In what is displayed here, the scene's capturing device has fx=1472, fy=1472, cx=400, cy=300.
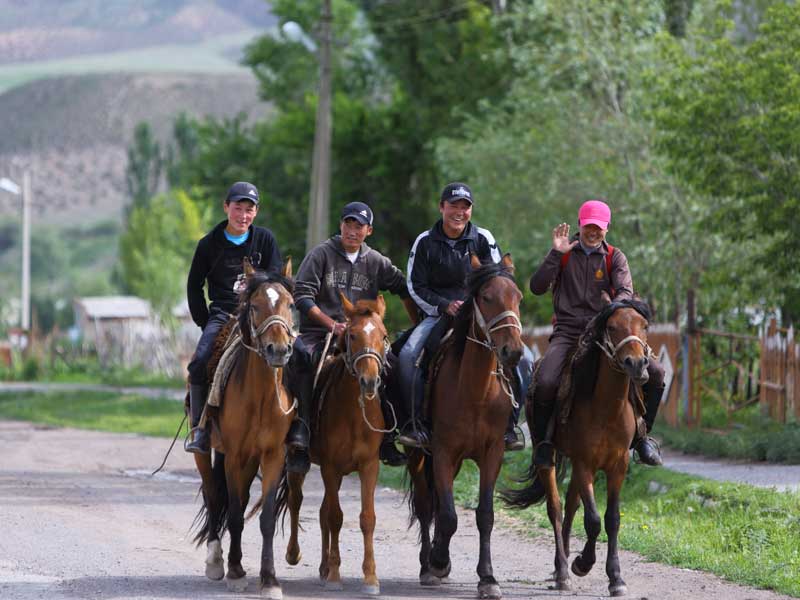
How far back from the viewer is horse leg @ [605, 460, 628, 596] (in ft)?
33.6

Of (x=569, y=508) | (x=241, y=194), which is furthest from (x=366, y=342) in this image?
(x=569, y=508)

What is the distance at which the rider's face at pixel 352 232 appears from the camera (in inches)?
439

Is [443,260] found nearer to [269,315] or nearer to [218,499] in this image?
[269,315]

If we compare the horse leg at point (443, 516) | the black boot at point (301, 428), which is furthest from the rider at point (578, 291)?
the black boot at point (301, 428)

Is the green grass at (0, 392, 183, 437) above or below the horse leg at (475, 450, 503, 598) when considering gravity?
below

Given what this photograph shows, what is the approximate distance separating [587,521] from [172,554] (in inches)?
136

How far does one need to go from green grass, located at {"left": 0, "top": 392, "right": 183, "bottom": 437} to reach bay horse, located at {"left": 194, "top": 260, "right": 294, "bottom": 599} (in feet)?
52.1

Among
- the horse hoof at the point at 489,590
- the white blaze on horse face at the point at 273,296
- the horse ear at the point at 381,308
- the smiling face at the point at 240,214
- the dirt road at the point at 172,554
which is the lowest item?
the dirt road at the point at 172,554

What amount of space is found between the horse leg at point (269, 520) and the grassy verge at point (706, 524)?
11.1 feet

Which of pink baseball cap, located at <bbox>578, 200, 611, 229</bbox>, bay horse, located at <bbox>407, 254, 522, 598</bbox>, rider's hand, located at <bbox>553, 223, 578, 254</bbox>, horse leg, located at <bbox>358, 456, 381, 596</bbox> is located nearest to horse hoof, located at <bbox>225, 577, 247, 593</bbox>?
horse leg, located at <bbox>358, 456, 381, 596</bbox>

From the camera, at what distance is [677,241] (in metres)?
30.8

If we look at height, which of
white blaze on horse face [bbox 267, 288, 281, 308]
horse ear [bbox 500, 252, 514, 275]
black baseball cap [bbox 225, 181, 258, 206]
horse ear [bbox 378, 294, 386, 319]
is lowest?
horse ear [bbox 378, 294, 386, 319]

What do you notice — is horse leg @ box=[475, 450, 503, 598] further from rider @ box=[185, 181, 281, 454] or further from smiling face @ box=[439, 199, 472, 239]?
rider @ box=[185, 181, 281, 454]

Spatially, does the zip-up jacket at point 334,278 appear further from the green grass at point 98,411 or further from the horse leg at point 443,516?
the green grass at point 98,411
